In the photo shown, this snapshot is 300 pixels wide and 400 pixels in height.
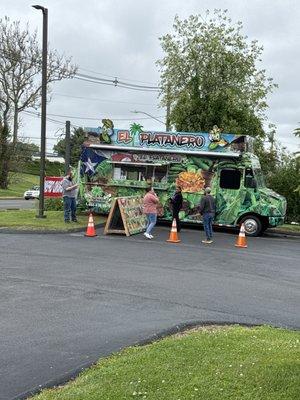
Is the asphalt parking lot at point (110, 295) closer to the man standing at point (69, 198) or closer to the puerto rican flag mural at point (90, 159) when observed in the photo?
the man standing at point (69, 198)

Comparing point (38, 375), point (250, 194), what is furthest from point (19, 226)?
point (38, 375)

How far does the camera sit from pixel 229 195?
19.3 m

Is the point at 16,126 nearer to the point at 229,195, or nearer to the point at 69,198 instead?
the point at 69,198

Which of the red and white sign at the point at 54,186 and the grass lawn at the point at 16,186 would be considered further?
the grass lawn at the point at 16,186

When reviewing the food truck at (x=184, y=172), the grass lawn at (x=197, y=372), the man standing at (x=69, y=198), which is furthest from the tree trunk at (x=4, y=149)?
the grass lawn at (x=197, y=372)

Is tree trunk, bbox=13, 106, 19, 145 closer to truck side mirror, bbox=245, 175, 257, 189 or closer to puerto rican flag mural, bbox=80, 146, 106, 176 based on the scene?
puerto rican flag mural, bbox=80, 146, 106, 176

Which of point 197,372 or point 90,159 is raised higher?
point 90,159

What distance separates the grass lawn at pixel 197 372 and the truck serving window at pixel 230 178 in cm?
1375

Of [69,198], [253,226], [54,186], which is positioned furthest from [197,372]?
[54,186]

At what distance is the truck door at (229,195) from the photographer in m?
19.2

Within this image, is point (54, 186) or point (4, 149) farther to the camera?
point (4, 149)

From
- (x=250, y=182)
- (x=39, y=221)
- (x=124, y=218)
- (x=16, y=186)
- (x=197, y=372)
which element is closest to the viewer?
(x=197, y=372)

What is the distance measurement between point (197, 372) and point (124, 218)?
497 inches


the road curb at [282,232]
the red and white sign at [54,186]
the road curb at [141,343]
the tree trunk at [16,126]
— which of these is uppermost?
the tree trunk at [16,126]
